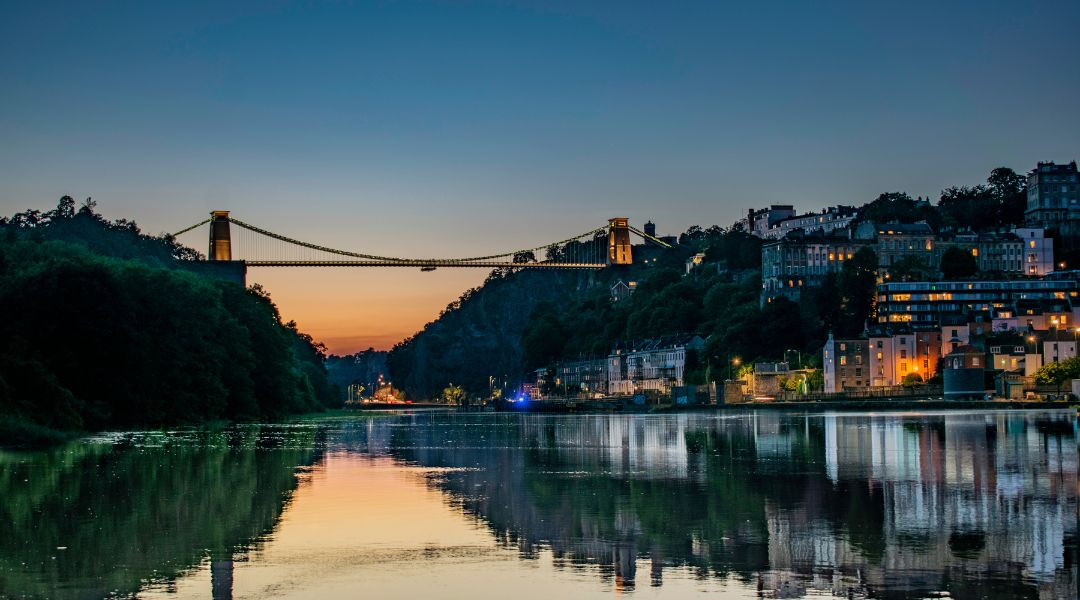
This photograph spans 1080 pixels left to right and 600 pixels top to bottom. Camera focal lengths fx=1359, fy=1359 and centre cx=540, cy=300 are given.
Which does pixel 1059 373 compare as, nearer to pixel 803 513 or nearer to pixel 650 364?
pixel 803 513

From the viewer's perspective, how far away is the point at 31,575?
43.7 feet

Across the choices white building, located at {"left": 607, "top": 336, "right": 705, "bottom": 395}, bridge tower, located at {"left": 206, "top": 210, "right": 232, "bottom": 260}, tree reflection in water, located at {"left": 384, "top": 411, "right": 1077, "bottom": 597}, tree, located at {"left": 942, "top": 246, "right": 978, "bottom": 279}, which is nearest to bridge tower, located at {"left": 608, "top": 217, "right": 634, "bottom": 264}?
white building, located at {"left": 607, "top": 336, "right": 705, "bottom": 395}

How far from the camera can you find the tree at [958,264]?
14550 cm

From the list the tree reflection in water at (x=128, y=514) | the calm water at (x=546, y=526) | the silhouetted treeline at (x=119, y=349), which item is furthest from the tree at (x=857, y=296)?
the tree reflection in water at (x=128, y=514)

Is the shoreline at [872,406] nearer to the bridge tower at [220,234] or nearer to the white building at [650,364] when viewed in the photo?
the white building at [650,364]

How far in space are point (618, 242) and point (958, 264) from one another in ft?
130

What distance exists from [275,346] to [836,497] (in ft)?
205

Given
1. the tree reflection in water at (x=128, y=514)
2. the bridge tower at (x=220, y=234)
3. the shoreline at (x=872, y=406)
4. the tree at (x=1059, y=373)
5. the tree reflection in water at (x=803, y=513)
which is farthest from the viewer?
the bridge tower at (x=220, y=234)

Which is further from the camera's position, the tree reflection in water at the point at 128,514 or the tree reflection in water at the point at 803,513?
the tree reflection in water at the point at 128,514

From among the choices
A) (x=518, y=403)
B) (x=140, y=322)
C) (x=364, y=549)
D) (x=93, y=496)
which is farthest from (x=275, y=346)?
(x=518, y=403)

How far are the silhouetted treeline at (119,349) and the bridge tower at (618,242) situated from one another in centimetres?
8447

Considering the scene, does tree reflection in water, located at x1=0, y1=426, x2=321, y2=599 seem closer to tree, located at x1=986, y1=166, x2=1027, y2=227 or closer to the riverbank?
the riverbank

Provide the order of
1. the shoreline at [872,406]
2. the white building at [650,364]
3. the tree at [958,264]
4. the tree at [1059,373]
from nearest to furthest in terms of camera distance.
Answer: the shoreline at [872,406] → the tree at [1059,373] → the tree at [958,264] → the white building at [650,364]

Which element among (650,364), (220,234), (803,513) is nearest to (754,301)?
(650,364)
